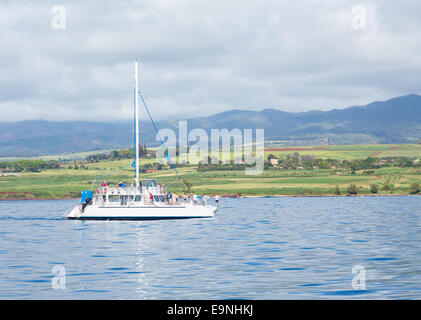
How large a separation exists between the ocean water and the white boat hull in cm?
664

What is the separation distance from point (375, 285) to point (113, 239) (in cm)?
3346

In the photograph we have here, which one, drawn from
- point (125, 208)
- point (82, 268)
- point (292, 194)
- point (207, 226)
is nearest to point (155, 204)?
point (125, 208)

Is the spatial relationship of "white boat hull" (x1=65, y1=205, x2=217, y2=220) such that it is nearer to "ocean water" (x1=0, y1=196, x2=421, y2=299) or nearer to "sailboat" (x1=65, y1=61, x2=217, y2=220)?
"sailboat" (x1=65, y1=61, x2=217, y2=220)

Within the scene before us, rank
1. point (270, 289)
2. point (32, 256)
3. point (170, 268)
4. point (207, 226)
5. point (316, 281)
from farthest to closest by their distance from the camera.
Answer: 1. point (207, 226)
2. point (32, 256)
3. point (170, 268)
4. point (316, 281)
5. point (270, 289)

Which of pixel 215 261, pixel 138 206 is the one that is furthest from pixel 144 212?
pixel 215 261

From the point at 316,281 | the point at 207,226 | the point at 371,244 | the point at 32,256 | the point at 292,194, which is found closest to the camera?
the point at 316,281

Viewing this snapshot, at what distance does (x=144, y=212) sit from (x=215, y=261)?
125 feet

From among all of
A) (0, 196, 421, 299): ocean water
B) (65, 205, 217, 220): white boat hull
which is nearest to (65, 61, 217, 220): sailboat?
(65, 205, 217, 220): white boat hull

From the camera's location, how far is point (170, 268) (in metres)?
39.6

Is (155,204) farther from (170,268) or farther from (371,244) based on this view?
(170,268)

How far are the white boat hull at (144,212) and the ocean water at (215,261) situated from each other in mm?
6640

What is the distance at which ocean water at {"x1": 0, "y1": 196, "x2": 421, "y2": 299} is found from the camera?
31.1 metres

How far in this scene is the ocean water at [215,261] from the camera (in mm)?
31141

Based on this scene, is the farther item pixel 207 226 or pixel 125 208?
pixel 125 208
